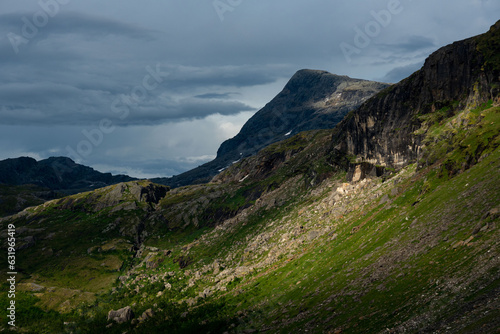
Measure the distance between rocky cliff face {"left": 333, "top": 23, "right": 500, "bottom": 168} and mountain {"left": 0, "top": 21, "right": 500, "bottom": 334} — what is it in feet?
1.41

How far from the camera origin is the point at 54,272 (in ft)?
620

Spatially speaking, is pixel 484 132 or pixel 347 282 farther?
pixel 484 132

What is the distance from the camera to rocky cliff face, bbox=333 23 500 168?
10438 centimetres

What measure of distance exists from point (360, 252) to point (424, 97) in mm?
72233

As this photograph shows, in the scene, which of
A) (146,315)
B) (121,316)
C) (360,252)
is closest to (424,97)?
(360,252)

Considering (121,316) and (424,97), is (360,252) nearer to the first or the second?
(424,97)

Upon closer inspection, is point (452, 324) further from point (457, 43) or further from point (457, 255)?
point (457, 43)

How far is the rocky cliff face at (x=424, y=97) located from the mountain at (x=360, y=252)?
1.41 feet

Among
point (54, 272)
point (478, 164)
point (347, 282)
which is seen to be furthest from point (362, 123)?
point (54, 272)

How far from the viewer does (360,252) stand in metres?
71.4

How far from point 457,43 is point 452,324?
365 ft

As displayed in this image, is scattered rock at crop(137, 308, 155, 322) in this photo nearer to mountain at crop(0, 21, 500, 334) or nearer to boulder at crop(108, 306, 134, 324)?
mountain at crop(0, 21, 500, 334)

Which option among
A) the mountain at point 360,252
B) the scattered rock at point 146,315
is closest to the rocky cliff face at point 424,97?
the mountain at point 360,252

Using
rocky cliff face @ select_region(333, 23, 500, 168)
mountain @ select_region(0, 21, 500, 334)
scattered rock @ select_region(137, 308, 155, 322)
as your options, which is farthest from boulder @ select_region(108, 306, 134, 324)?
rocky cliff face @ select_region(333, 23, 500, 168)
